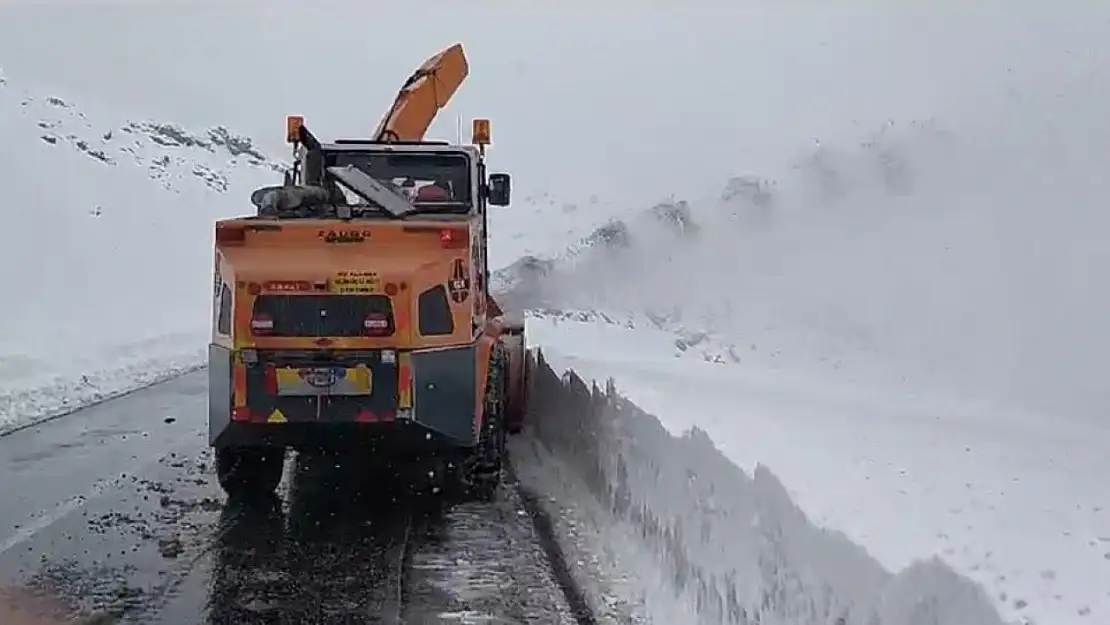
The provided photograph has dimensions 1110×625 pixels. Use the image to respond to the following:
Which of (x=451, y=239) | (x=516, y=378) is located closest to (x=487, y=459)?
(x=451, y=239)

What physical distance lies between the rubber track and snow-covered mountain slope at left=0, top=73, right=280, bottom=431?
695 cm

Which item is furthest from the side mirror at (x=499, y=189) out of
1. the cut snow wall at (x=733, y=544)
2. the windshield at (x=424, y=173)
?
the cut snow wall at (x=733, y=544)

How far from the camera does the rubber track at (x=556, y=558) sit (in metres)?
6.64

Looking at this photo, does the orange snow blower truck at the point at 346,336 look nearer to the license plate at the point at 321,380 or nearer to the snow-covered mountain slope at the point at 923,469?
the license plate at the point at 321,380

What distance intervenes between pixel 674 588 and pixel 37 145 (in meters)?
38.4

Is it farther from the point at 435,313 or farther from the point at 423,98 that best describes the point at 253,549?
the point at 423,98

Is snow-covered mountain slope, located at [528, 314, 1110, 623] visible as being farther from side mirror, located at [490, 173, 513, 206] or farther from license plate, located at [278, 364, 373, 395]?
side mirror, located at [490, 173, 513, 206]

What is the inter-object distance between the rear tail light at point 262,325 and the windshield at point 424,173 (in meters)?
2.47

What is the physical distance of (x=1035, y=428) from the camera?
11.4 meters

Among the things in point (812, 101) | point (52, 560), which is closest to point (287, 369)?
point (52, 560)

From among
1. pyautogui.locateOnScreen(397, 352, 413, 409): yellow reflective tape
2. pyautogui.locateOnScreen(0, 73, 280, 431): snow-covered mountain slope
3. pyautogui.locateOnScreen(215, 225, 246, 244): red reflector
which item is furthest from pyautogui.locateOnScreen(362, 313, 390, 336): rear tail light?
pyautogui.locateOnScreen(0, 73, 280, 431): snow-covered mountain slope

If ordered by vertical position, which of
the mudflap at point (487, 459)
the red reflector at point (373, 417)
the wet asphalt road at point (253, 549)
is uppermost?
the red reflector at point (373, 417)

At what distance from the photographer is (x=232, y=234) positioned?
28.4 ft

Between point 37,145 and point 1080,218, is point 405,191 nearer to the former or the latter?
point 1080,218
